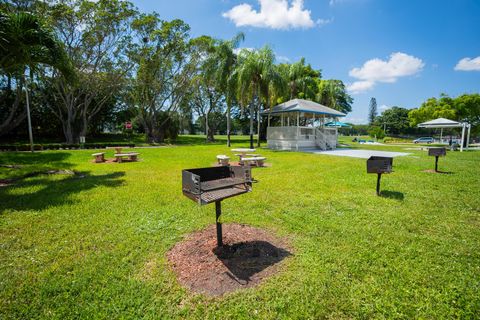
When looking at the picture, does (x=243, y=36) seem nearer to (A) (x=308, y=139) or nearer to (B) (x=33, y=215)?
(A) (x=308, y=139)

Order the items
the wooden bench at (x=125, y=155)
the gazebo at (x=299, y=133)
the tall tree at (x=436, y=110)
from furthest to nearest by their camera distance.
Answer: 1. the tall tree at (x=436, y=110)
2. the gazebo at (x=299, y=133)
3. the wooden bench at (x=125, y=155)

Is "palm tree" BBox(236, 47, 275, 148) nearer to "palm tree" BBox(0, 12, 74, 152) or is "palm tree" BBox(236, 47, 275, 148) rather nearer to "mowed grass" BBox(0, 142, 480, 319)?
"palm tree" BBox(0, 12, 74, 152)

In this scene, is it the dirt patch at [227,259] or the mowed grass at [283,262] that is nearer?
the mowed grass at [283,262]

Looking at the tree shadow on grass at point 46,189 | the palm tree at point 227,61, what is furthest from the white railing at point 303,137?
the tree shadow on grass at point 46,189

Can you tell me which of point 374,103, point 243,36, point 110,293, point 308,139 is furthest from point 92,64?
point 374,103

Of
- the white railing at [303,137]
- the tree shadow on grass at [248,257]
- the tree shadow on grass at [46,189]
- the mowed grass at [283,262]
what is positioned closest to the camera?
the mowed grass at [283,262]

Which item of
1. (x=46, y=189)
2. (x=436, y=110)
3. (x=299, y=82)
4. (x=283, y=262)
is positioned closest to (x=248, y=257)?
(x=283, y=262)

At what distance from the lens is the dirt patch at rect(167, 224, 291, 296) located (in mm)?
2652

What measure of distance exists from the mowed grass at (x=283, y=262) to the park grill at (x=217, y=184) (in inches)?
39.5

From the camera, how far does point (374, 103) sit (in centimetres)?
10550

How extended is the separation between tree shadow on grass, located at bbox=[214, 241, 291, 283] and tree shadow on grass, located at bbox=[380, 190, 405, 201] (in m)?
4.16

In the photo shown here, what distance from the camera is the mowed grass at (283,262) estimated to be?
2.31 meters

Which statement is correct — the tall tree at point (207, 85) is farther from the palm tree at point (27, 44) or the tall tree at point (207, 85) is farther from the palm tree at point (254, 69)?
the palm tree at point (27, 44)

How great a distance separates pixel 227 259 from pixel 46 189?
6468 mm
